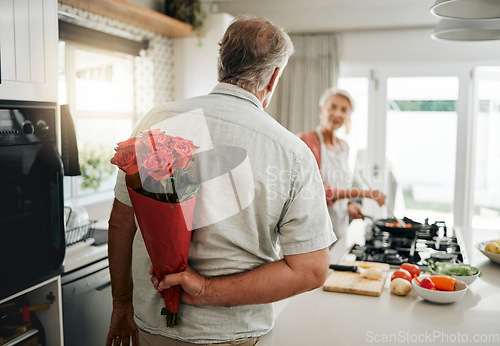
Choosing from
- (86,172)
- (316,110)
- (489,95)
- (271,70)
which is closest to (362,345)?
(271,70)

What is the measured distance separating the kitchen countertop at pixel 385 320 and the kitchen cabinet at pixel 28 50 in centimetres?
131

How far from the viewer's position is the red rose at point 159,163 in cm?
95

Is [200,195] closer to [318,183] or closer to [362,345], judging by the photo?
[318,183]

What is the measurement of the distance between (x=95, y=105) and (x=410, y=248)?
97.6 inches

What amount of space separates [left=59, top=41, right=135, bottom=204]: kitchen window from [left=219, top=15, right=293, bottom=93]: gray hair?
2.21m

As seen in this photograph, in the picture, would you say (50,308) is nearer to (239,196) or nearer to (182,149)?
(239,196)

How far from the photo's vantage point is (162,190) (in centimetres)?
100

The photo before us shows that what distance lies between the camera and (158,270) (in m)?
1.12

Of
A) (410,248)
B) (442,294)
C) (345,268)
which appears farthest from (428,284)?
(410,248)

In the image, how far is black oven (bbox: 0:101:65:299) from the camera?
1753 millimetres

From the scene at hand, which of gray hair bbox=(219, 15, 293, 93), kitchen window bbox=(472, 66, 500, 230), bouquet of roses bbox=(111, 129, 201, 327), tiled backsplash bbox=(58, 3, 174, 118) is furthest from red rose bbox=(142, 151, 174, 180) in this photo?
kitchen window bbox=(472, 66, 500, 230)

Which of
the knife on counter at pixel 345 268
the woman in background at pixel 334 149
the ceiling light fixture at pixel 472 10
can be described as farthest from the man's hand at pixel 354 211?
the ceiling light fixture at pixel 472 10

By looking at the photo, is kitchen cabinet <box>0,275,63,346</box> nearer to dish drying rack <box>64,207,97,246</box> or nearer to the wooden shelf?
dish drying rack <box>64,207,97,246</box>

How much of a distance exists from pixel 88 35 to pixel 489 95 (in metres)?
3.53
